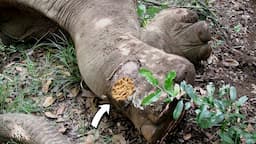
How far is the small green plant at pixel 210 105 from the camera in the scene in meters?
1.76

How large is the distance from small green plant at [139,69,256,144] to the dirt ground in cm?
16

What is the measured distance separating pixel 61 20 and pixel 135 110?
863 mm

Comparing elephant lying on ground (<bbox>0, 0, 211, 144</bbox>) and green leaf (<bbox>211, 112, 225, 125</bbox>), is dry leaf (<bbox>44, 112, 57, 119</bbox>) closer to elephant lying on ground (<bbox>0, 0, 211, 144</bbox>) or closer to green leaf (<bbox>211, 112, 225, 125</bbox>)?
elephant lying on ground (<bbox>0, 0, 211, 144</bbox>)

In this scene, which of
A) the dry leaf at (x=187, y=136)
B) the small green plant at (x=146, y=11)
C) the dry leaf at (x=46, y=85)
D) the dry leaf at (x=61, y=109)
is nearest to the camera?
the dry leaf at (x=187, y=136)

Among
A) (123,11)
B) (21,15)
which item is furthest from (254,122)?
(21,15)

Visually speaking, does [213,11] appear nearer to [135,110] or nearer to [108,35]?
[108,35]

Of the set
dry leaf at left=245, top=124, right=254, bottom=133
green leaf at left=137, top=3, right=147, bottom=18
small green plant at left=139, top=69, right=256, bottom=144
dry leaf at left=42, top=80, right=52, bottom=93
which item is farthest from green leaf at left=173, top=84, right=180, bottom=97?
green leaf at left=137, top=3, right=147, bottom=18

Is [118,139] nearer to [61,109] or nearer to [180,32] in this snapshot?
[61,109]

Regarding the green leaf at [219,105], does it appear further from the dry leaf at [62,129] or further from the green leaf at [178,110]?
the dry leaf at [62,129]

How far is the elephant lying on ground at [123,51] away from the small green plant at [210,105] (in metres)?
0.08

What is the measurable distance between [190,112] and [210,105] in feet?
1.16

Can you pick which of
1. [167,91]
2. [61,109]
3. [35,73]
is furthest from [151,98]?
[35,73]

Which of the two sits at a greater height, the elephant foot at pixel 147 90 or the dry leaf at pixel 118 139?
the elephant foot at pixel 147 90

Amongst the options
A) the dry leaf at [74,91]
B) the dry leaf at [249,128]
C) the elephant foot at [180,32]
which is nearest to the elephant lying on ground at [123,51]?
the elephant foot at [180,32]
